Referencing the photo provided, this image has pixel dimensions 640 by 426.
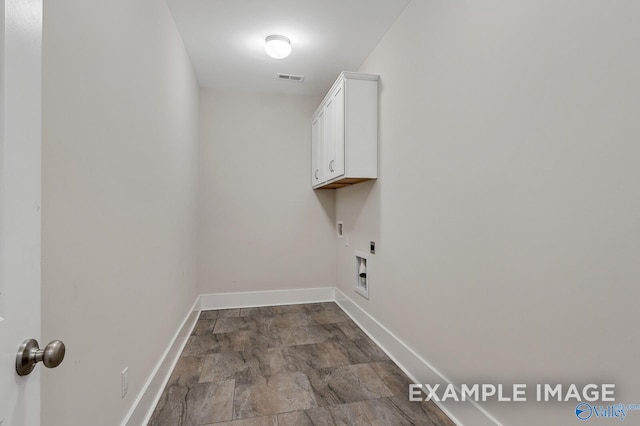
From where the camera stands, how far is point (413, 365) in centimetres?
205

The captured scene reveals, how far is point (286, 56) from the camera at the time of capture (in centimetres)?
279

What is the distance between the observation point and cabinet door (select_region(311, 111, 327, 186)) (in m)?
3.31

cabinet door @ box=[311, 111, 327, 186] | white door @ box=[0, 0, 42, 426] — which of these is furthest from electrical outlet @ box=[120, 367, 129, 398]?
cabinet door @ box=[311, 111, 327, 186]

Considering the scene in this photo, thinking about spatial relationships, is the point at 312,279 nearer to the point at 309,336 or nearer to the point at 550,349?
the point at 309,336

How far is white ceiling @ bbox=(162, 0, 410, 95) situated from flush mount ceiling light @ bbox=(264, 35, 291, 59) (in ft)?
0.15

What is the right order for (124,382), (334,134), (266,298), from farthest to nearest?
(266,298) < (334,134) < (124,382)

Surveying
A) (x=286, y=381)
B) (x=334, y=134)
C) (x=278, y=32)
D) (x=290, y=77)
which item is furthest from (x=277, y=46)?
Answer: (x=286, y=381)

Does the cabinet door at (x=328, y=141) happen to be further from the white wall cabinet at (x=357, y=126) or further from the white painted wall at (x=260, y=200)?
the white painted wall at (x=260, y=200)

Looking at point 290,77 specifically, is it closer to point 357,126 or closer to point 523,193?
point 357,126

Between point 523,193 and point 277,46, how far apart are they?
2240 mm

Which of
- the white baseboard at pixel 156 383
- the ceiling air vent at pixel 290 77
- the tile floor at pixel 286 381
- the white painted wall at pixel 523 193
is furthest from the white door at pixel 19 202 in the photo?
the ceiling air vent at pixel 290 77

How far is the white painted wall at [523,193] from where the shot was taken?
96 centimetres

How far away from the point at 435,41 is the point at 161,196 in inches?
78.2

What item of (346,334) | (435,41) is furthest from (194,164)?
(435,41)
